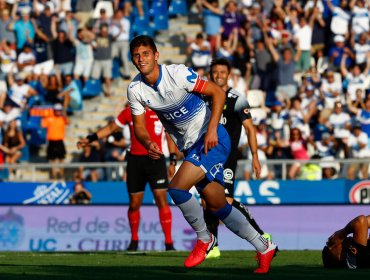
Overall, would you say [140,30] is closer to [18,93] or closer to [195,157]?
[18,93]

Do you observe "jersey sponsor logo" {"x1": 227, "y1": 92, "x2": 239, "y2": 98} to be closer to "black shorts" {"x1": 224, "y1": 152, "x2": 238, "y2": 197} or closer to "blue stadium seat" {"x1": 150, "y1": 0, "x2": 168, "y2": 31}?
"black shorts" {"x1": 224, "y1": 152, "x2": 238, "y2": 197}

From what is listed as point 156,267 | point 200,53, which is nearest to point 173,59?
point 200,53

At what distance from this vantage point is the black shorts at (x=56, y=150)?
88.8 feet

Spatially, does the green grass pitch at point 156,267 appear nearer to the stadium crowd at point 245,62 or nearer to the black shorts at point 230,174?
the black shorts at point 230,174

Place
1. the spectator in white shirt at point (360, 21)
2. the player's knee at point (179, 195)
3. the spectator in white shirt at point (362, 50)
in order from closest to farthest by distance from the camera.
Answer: the player's knee at point (179, 195) < the spectator in white shirt at point (362, 50) < the spectator in white shirt at point (360, 21)

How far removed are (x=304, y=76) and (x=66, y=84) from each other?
611 cm

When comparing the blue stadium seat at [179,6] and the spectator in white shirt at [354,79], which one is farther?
the blue stadium seat at [179,6]

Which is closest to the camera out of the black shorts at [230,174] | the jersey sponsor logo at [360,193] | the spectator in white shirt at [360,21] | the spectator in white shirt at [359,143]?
the black shorts at [230,174]

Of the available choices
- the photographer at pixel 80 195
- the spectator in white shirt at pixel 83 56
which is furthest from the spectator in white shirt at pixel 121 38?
the photographer at pixel 80 195

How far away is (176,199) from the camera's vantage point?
1173cm

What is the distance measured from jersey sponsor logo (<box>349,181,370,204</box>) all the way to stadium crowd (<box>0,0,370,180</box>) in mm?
960

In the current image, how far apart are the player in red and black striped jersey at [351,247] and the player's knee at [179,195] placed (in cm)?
178

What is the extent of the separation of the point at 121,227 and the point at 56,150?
6273 millimetres

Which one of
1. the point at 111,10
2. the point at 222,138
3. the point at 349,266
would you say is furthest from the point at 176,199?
the point at 111,10
